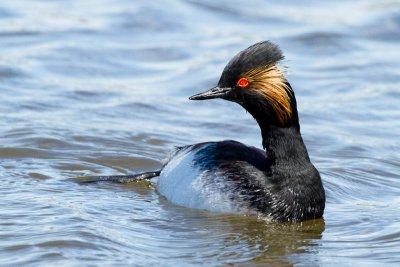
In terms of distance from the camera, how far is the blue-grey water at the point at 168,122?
881 cm

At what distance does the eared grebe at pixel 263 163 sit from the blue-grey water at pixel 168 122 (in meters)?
0.16

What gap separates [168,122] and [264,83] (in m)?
4.02

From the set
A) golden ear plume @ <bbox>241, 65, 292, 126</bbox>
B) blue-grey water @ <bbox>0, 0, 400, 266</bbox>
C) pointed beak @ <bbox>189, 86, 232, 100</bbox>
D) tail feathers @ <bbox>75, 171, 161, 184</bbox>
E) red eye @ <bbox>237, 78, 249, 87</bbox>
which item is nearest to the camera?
blue-grey water @ <bbox>0, 0, 400, 266</bbox>

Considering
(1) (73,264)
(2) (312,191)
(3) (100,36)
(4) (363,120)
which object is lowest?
(1) (73,264)

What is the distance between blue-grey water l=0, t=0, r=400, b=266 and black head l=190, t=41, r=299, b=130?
0.88 ft

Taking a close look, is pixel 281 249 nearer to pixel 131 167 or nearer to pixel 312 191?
pixel 312 191

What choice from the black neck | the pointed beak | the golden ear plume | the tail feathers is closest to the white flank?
the tail feathers

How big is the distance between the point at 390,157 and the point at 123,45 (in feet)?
20.3

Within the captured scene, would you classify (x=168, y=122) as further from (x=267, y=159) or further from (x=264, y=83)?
(x=264, y=83)

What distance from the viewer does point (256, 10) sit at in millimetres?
19156

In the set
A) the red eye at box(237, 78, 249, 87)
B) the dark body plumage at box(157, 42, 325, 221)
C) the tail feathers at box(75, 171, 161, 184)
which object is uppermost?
the red eye at box(237, 78, 249, 87)

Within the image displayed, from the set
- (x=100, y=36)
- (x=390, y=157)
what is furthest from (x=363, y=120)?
(x=100, y=36)

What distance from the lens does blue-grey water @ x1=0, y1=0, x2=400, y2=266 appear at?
8.81 m

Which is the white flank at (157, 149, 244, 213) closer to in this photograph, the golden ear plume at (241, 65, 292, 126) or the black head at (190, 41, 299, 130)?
the black head at (190, 41, 299, 130)
